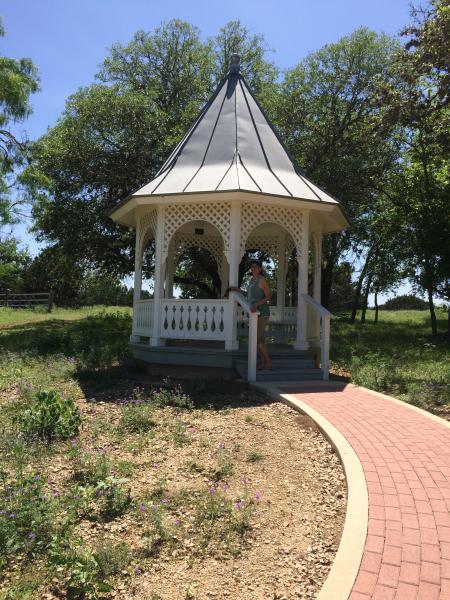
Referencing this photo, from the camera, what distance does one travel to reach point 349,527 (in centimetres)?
381

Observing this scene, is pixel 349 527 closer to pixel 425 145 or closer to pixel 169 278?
pixel 169 278

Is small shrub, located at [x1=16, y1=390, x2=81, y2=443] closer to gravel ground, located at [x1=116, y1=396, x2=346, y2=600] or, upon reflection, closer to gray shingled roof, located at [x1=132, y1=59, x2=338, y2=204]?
gravel ground, located at [x1=116, y1=396, x2=346, y2=600]

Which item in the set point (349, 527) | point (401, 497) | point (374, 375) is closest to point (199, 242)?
point (374, 375)

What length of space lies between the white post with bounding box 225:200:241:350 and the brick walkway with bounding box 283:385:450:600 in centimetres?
227

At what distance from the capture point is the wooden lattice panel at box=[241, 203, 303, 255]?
31.2ft

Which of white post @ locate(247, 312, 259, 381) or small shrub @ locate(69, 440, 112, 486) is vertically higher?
white post @ locate(247, 312, 259, 381)

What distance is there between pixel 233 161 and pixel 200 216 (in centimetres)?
149

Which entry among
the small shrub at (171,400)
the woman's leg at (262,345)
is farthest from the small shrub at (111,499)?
the woman's leg at (262,345)

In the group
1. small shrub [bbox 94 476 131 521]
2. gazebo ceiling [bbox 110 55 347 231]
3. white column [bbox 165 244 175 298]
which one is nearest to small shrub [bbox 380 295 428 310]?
gazebo ceiling [bbox 110 55 347 231]

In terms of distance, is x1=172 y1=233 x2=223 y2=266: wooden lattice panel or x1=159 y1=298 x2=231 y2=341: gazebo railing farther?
x1=172 y1=233 x2=223 y2=266: wooden lattice panel

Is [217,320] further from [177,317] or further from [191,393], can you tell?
[191,393]

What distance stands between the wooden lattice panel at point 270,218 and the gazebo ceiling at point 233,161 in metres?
0.41

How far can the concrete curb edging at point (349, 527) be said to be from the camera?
10.3ft

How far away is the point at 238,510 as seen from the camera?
4238 mm
